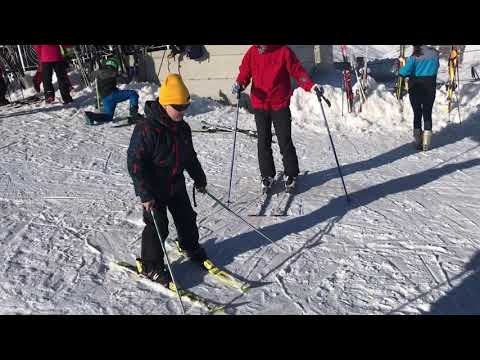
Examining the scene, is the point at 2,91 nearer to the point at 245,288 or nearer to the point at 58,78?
the point at 58,78

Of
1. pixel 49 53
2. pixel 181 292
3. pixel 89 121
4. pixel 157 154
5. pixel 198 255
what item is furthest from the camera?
pixel 49 53

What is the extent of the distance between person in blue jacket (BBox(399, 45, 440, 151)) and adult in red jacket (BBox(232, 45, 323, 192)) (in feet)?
8.69

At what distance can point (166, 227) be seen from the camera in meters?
4.54

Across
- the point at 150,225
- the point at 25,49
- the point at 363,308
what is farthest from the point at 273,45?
the point at 25,49

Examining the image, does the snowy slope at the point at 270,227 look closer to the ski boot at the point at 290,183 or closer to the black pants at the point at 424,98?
the ski boot at the point at 290,183

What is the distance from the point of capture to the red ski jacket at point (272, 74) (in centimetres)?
606

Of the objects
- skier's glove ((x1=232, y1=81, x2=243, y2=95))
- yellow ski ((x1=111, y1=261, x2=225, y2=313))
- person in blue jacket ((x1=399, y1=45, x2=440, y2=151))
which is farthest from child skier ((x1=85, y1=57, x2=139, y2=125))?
yellow ski ((x1=111, y1=261, x2=225, y2=313))

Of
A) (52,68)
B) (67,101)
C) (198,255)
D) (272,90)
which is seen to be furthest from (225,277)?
(52,68)

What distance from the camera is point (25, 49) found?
40.6ft

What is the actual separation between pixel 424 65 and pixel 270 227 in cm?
413

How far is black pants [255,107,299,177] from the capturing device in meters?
6.29

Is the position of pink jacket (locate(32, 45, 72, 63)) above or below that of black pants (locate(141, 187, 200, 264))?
above

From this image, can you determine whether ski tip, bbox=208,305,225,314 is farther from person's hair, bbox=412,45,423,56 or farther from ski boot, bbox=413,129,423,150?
person's hair, bbox=412,45,423,56

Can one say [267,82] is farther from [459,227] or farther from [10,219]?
[10,219]
